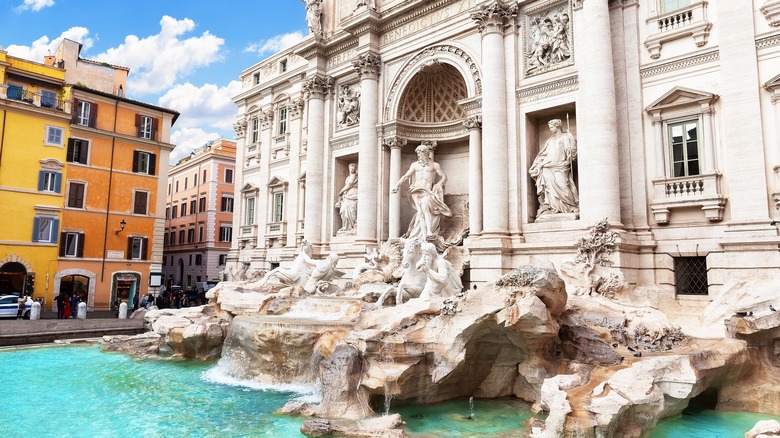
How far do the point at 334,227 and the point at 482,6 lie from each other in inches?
→ 404

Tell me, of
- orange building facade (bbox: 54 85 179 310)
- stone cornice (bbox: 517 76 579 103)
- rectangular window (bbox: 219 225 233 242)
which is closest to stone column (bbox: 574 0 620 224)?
stone cornice (bbox: 517 76 579 103)

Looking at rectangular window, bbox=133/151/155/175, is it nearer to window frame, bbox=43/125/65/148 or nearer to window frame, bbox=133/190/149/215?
window frame, bbox=133/190/149/215

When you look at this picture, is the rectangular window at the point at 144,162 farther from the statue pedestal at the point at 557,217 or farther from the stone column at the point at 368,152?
the statue pedestal at the point at 557,217

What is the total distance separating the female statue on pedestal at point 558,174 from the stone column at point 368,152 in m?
6.79

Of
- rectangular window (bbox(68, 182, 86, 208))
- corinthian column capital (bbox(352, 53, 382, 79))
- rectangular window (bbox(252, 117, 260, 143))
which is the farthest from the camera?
rectangular window (bbox(252, 117, 260, 143))

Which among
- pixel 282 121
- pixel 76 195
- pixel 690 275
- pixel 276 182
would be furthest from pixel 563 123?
pixel 76 195

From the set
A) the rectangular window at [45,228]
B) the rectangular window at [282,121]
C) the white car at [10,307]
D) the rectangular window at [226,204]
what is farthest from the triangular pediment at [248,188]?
the rectangular window at [226,204]

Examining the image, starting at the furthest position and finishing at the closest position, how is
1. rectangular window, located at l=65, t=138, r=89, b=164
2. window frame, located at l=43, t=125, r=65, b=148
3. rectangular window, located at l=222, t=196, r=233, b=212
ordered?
rectangular window, located at l=222, t=196, r=233, b=212 → rectangular window, located at l=65, t=138, r=89, b=164 → window frame, located at l=43, t=125, r=65, b=148

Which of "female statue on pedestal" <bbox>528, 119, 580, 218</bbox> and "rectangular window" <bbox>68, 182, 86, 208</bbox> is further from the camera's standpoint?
"rectangular window" <bbox>68, 182, 86, 208</bbox>

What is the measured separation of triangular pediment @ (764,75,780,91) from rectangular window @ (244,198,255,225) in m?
22.2

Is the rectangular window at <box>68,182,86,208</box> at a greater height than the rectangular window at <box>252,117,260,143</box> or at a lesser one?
lesser

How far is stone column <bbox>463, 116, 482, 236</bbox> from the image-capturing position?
53.7 feet

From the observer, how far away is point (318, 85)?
22.6 meters

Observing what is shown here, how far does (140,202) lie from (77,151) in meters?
4.07
